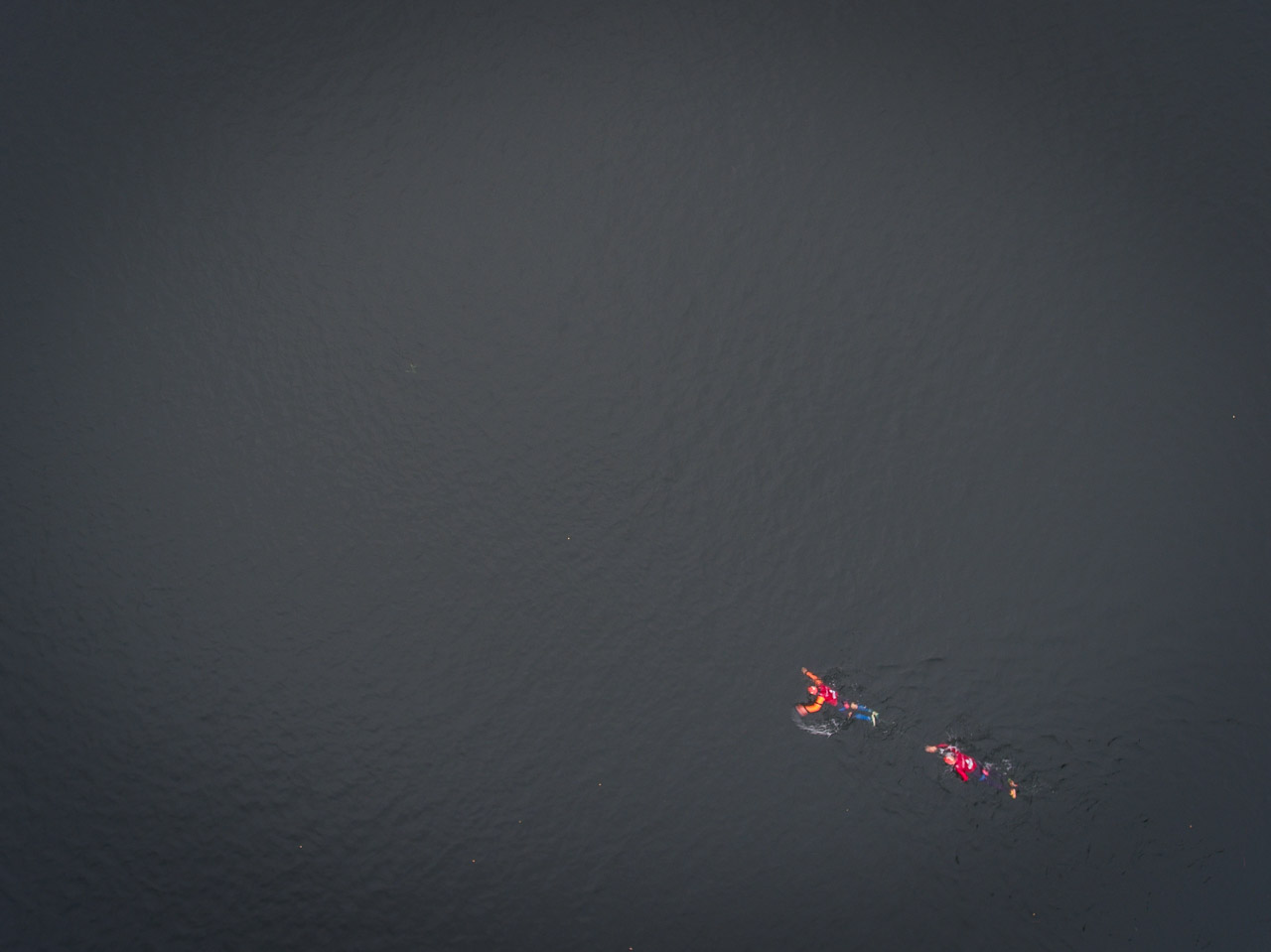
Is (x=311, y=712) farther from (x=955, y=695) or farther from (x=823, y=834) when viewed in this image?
(x=955, y=695)

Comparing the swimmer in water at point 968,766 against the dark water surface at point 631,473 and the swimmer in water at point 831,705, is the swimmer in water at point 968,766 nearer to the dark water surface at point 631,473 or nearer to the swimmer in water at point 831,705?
the dark water surface at point 631,473

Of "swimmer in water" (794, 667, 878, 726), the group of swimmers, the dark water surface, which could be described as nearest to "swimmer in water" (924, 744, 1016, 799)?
the group of swimmers

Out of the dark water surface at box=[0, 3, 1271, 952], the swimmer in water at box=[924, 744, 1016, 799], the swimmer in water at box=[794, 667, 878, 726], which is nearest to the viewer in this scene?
the dark water surface at box=[0, 3, 1271, 952]

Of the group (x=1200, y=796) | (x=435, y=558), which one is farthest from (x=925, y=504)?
(x=435, y=558)

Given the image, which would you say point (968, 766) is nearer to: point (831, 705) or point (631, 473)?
point (831, 705)

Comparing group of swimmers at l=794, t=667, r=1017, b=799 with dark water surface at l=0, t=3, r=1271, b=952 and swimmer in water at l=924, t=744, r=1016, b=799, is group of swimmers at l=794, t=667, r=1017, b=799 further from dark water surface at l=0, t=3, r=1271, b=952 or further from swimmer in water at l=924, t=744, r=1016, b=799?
dark water surface at l=0, t=3, r=1271, b=952

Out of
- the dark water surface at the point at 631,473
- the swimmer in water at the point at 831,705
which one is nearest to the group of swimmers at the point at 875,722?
the swimmer in water at the point at 831,705
